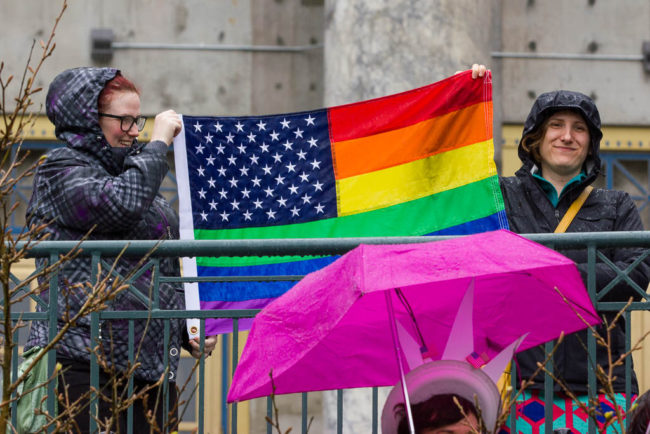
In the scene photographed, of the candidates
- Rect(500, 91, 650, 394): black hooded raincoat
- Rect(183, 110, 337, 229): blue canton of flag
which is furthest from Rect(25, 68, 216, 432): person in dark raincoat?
Rect(500, 91, 650, 394): black hooded raincoat

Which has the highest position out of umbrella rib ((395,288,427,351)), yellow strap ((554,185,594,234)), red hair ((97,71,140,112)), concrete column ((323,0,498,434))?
concrete column ((323,0,498,434))

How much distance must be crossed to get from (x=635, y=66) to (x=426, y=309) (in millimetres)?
6889

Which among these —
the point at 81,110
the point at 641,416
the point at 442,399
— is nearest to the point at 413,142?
the point at 81,110

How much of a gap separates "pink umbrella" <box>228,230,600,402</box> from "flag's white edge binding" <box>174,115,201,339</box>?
138cm

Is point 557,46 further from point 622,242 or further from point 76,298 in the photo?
point 76,298

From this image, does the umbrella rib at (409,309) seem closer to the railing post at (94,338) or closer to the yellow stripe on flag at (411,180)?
the railing post at (94,338)

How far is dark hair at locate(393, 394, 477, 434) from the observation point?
3.56 metres

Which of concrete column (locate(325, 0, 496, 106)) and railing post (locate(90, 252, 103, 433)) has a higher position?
concrete column (locate(325, 0, 496, 106))

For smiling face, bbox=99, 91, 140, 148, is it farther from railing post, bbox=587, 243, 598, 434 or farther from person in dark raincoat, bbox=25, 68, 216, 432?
railing post, bbox=587, 243, 598, 434

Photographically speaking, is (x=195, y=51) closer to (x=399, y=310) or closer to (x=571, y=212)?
(x=571, y=212)

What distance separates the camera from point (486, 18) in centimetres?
995

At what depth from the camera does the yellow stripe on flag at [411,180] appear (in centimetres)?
548

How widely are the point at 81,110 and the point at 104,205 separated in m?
0.39

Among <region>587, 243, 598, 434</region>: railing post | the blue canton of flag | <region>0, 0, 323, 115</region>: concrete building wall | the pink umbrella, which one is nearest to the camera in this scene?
the pink umbrella
